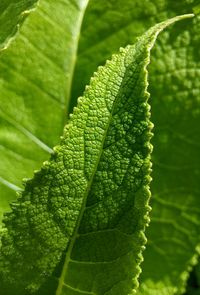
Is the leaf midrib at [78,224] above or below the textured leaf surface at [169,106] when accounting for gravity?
below

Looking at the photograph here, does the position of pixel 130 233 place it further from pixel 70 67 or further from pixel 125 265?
pixel 70 67

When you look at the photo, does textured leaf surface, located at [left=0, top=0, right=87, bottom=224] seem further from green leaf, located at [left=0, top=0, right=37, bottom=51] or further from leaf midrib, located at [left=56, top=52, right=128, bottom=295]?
leaf midrib, located at [left=56, top=52, right=128, bottom=295]

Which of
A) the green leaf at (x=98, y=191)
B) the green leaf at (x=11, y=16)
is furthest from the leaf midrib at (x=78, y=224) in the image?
the green leaf at (x=11, y=16)

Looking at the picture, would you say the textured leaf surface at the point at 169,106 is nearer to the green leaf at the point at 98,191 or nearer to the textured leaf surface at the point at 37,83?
the textured leaf surface at the point at 37,83

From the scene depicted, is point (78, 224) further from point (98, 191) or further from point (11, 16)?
point (11, 16)

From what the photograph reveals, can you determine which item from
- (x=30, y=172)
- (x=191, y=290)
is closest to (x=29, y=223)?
(x=30, y=172)

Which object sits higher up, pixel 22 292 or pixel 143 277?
pixel 143 277
